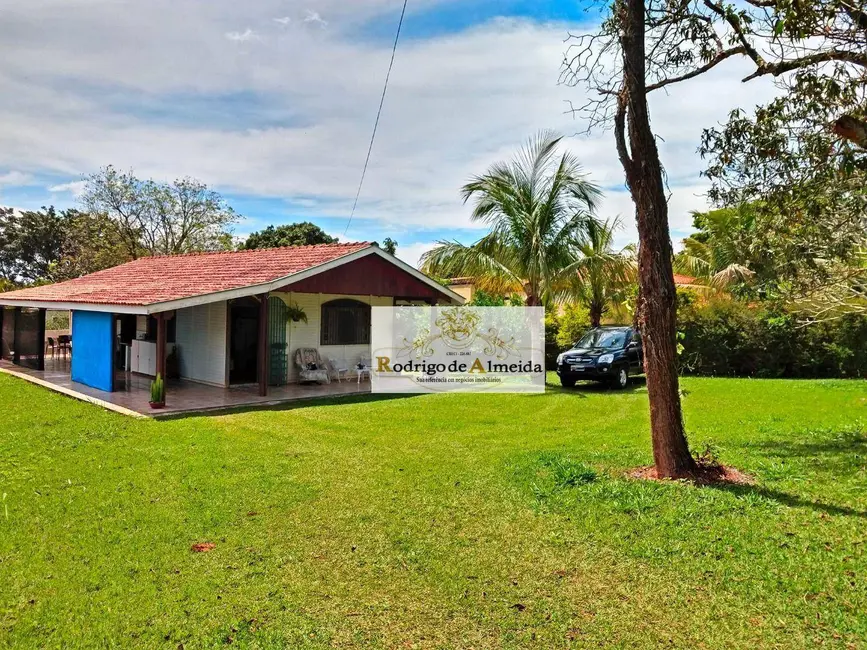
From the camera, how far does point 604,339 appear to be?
17141 millimetres

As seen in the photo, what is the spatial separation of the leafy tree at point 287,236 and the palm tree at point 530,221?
31.9 metres

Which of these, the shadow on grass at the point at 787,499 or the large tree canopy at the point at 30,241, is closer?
the shadow on grass at the point at 787,499

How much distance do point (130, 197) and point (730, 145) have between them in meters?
34.9

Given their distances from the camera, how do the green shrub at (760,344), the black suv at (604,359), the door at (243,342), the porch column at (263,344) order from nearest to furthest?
1. the porch column at (263,344)
2. the door at (243,342)
3. the black suv at (604,359)
4. the green shrub at (760,344)

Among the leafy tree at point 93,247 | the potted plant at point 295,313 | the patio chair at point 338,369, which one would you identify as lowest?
the patio chair at point 338,369

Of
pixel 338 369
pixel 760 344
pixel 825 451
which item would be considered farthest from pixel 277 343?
pixel 760 344

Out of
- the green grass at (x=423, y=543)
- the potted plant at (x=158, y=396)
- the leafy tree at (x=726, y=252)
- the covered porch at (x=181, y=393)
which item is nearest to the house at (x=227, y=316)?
the covered porch at (x=181, y=393)

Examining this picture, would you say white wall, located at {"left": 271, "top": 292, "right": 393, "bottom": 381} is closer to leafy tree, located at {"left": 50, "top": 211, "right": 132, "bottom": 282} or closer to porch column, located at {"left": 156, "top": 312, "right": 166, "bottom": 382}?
porch column, located at {"left": 156, "top": 312, "right": 166, "bottom": 382}

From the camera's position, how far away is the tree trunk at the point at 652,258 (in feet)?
20.6

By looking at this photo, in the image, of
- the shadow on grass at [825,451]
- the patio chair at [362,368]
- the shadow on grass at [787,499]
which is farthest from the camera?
the patio chair at [362,368]

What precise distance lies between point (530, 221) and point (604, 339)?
4.11 m

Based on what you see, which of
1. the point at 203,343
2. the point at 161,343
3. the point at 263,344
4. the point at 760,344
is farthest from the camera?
the point at 760,344

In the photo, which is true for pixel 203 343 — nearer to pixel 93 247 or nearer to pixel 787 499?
pixel 787 499

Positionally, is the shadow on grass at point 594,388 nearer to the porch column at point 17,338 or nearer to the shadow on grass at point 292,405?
the shadow on grass at point 292,405
